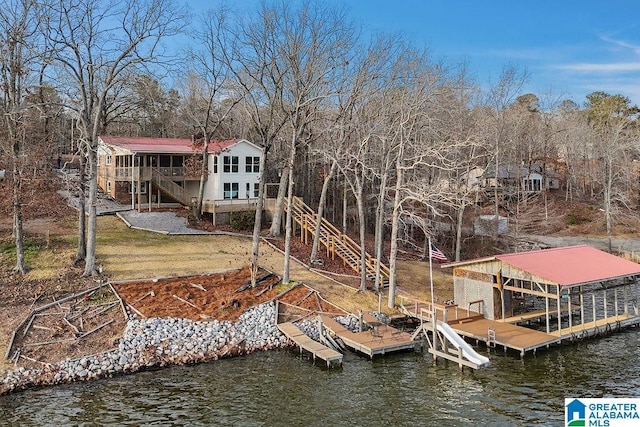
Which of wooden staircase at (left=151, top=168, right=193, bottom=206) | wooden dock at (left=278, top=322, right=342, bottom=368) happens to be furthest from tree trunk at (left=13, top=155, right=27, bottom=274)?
wooden staircase at (left=151, top=168, right=193, bottom=206)

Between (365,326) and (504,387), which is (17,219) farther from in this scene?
(504,387)

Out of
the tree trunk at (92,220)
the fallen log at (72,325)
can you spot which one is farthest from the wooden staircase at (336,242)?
the fallen log at (72,325)

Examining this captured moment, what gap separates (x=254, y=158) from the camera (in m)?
37.9

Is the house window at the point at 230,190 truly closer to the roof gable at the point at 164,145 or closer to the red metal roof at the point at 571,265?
the roof gable at the point at 164,145

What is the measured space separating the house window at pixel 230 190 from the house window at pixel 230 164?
3.10 feet

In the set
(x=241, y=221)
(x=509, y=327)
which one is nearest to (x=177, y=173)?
(x=241, y=221)

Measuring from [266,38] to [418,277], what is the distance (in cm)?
1457

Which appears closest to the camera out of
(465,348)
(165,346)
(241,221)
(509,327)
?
(465,348)

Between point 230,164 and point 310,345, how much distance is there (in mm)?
21379

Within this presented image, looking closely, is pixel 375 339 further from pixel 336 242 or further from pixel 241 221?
pixel 241 221

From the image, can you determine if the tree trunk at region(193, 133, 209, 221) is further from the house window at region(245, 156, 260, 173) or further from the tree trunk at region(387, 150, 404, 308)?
the tree trunk at region(387, 150, 404, 308)

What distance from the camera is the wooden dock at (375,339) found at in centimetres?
1798

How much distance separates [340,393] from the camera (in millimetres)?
14961

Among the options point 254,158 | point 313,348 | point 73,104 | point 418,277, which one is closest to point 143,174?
point 254,158
